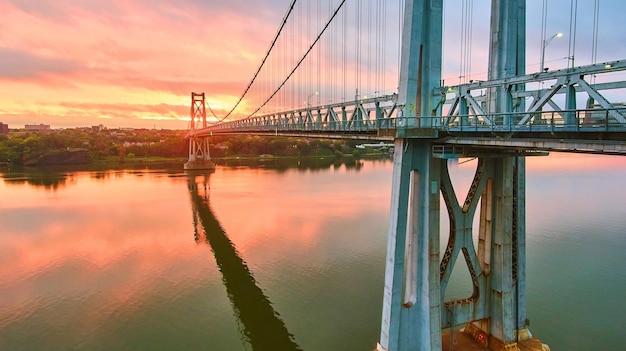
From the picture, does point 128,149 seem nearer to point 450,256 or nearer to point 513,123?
point 450,256

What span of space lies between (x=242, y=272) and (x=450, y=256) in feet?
33.8

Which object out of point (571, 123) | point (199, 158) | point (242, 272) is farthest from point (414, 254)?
point (199, 158)

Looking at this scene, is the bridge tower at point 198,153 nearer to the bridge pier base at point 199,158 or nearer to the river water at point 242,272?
the bridge pier base at point 199,158

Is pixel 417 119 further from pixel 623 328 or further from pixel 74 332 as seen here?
pixel 74 332

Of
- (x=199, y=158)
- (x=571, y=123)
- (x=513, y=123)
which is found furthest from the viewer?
(x=199, y=158)

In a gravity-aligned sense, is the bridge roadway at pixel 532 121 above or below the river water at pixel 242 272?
above

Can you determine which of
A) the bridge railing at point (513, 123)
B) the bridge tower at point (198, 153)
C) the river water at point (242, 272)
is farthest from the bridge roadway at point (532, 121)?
the bridge tower at point (198, 153)

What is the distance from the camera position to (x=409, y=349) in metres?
8.73

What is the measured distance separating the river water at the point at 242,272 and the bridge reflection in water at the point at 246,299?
0.06 m

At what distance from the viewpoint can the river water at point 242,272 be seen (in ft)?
37.6

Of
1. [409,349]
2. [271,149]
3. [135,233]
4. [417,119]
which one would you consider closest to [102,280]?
[135,233]

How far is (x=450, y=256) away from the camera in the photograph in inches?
358

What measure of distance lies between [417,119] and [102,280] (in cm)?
1418

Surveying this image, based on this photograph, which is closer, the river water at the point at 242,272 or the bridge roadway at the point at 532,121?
the bridge roadway at the point at 532,121
